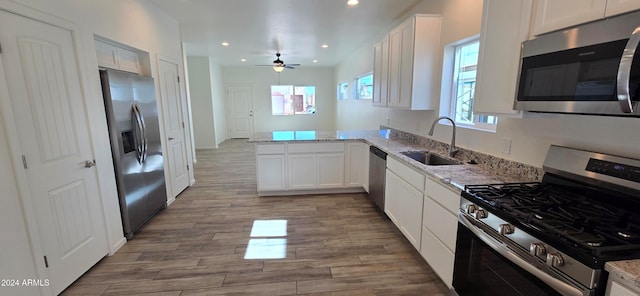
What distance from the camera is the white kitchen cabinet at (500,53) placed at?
1604 mm

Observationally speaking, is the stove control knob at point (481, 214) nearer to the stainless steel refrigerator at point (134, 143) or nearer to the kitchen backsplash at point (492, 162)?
the kitchen backsplash at point (492, 162)

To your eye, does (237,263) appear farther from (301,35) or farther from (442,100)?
(301,35)

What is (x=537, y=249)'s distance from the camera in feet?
3.83

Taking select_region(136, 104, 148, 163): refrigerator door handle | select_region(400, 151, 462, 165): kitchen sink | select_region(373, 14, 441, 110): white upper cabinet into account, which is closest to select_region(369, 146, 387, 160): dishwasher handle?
select_region(400, 151, 462, 165): kitchen sink

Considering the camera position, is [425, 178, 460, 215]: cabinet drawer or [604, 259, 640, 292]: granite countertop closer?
[604, 259, 640, 292]: granite countertop

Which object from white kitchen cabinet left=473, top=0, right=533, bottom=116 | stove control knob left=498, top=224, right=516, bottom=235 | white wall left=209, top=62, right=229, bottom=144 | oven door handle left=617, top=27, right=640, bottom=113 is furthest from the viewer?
white wall left=209, top=62, right=229, bottom=144

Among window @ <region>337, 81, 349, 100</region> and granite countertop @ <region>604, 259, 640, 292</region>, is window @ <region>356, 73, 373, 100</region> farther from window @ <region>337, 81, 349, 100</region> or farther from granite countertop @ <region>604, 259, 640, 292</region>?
granite countertop @ <region>604, 259, 640, 292</region>

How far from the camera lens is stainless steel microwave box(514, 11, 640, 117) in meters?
1.04

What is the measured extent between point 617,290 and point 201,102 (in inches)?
334

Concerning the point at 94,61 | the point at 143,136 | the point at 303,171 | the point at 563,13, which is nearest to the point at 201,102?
the point at 143,136

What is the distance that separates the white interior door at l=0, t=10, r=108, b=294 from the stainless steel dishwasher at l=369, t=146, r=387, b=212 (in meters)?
2.92

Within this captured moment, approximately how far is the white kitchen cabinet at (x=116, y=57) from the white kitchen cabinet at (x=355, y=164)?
2973 mm

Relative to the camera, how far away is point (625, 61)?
1013 millimetres

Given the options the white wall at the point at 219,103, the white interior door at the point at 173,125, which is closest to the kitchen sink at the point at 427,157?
the white interior door at the point at 173,125
